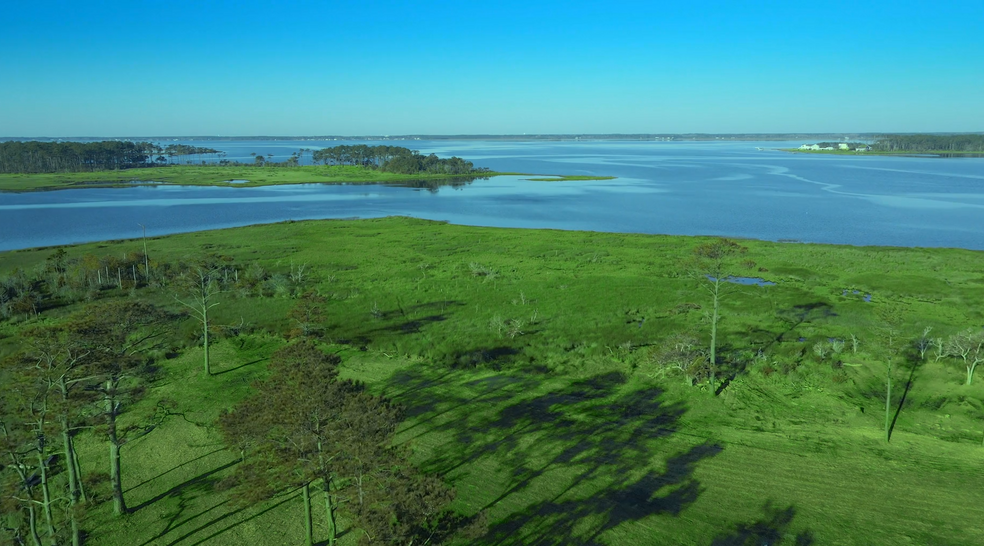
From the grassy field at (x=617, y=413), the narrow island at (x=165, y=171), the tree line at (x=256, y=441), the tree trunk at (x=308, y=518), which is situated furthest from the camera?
the narrow island at (x=165, y=171)

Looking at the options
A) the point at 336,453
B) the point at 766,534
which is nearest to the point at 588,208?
the point at 766,534

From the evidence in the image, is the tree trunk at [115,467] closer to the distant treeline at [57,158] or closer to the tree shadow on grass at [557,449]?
the tree shadow on grass at [557,449]

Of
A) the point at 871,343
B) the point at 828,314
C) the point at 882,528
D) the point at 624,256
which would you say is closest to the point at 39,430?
the point at 882,528

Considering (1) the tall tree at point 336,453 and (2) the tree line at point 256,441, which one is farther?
(2) the tree line at point 256,441

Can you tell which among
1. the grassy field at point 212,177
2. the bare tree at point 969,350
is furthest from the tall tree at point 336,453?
the grassy field at point 212,177

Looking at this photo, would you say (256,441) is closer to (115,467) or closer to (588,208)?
(115,467)

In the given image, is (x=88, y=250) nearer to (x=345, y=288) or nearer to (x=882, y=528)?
(x=345, y=288)

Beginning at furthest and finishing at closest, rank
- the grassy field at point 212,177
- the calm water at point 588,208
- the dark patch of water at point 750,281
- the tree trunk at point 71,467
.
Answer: the grassy field at point 212,177 → the calm water at point 588,208 → the dark patch of water at point 750,281 → the tree trunk at point 71,467

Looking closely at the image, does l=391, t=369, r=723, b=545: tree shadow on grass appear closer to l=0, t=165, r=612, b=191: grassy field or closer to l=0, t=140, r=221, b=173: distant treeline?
l=0, t=165, r=612, b=191: grassy field
